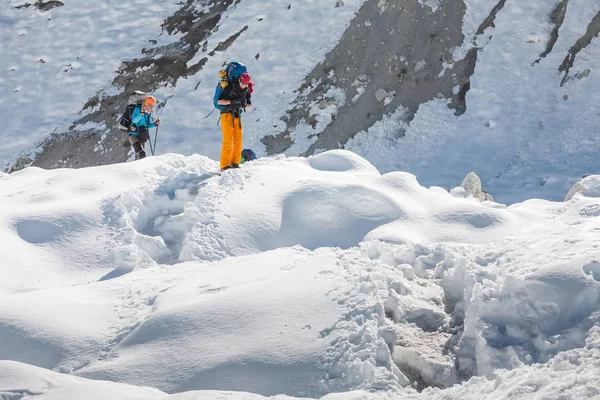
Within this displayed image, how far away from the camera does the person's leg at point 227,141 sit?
976 cm

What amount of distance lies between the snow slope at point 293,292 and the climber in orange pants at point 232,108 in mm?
1032

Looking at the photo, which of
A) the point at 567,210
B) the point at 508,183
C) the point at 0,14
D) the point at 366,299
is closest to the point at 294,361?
the point at 366,299

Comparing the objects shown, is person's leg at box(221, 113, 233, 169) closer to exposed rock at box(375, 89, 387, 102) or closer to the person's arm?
the person's arm

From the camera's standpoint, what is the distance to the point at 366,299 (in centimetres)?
532

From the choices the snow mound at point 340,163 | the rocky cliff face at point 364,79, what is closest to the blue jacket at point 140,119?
the snow mound at point 340,163

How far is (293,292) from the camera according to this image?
5.54m

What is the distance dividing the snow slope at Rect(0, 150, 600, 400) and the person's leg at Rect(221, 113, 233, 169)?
3.23 feet

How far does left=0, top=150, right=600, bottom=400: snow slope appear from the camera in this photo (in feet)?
15.3

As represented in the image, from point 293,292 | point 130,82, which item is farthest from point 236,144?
point 130,82

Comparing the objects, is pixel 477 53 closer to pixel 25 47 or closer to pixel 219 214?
pixel 219 214

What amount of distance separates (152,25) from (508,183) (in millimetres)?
11698

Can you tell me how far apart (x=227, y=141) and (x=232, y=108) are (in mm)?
482

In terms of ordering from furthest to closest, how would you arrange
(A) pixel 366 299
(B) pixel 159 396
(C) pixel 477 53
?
(C) pixel 477 53, (A) pixel 366 299, (B) pixel 159 396

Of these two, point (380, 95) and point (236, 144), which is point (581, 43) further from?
point (236, 144)
